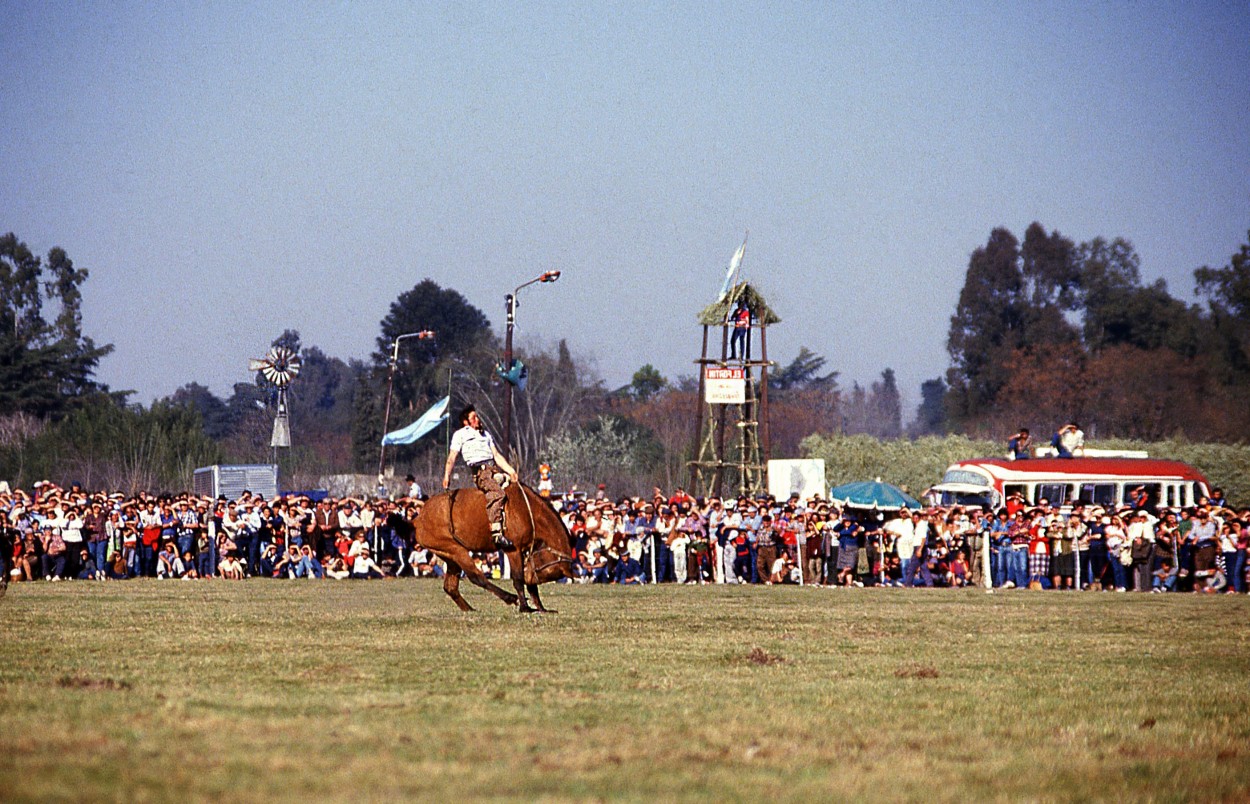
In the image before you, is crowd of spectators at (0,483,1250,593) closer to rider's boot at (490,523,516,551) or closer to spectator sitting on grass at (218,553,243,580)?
spectator sitting on grass at (218,553,243,580)

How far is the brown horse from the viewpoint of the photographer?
58.0 ft

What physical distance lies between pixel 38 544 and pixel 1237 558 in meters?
22.9

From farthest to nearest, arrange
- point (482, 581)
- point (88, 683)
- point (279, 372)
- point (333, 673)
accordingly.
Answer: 1. point (279, 372)
2. point (482, 581)
3. point (333, 673)
4. point (88, 683)

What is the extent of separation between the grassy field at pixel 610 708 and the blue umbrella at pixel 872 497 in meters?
20.5

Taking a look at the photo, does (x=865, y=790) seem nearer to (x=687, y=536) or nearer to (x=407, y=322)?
(x=687, y=536)

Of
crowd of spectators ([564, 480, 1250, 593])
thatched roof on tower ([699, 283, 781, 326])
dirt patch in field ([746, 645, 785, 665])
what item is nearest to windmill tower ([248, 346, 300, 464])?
thatched roof on tower ([699, 283, 781, 326])

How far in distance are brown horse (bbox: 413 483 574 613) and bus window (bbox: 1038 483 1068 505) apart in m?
Answer: 28.2

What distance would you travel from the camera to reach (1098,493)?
43750mm

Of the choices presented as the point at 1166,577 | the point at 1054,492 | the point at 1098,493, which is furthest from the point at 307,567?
the point at 1098,493

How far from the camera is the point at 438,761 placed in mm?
7273

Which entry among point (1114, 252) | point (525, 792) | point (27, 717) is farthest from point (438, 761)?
point (1114, 252)

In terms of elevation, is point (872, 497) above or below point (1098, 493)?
below

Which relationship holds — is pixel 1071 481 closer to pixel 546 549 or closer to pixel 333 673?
pixel 546 549

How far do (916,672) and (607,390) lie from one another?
313 ft
